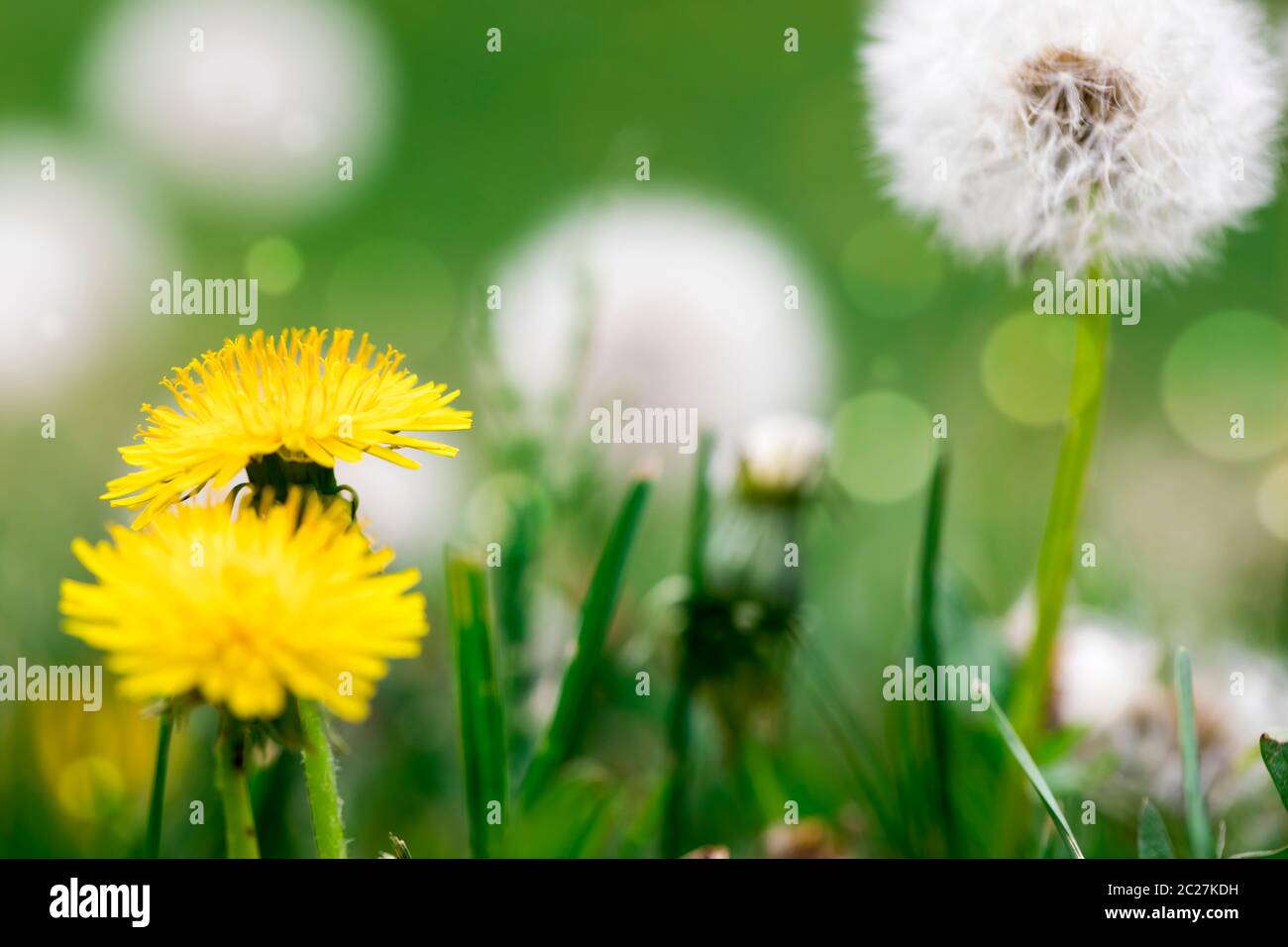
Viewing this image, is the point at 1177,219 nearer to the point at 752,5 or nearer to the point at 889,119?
the point at 889,119

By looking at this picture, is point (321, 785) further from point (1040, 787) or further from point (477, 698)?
point (1040, 787)

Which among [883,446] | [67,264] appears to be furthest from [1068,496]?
[67,264]

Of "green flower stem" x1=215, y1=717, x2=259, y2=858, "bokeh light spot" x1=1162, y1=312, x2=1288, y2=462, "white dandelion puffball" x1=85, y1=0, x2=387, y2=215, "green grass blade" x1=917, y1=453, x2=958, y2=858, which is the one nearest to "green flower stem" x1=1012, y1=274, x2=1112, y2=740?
"green grass blade" x1=917, y1=453, x2=958, y2=858

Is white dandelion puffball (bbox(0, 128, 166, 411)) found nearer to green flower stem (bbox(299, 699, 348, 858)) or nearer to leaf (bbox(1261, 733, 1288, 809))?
green flower stem (bbox(299, 699, 348, 858))

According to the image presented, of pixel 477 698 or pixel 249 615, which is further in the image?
pixel 477 698

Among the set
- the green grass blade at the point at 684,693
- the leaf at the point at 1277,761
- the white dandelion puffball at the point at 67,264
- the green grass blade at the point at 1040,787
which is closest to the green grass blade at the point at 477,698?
the green grass blade at the point at 684,693

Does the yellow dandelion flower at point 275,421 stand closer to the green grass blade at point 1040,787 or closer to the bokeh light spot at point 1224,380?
the green grass blade at point 1040,787
